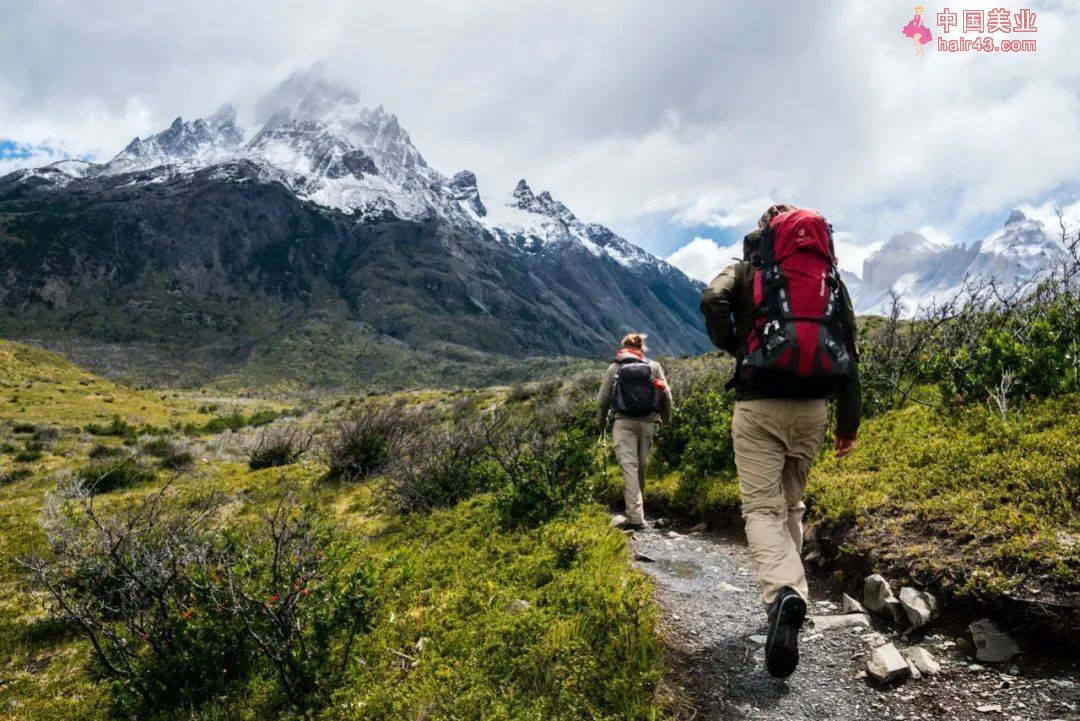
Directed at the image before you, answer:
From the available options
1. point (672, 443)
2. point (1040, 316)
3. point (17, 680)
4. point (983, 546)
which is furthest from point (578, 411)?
point (17, 680)

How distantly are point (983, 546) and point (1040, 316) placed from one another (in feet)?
18.1

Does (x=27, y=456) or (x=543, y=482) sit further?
(x=27, y=456)

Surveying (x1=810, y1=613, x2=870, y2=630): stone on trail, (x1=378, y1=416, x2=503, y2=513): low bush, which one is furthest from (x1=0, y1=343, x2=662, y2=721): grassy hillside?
(x1=810, y1=613, x2=870, y2=630): stone on trail

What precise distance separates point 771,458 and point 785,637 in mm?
1134

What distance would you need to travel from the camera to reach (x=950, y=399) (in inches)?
276

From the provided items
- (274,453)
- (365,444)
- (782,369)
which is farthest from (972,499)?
(274,453)

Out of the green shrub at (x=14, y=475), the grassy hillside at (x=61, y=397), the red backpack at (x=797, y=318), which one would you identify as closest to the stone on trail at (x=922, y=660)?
the red backpack at (x=797, y=318)

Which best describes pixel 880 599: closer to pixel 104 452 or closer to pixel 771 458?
pixel 771 458

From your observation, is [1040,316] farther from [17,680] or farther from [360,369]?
[360,369]

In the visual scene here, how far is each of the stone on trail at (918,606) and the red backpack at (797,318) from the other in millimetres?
1594

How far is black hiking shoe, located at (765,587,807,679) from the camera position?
10.7 feet

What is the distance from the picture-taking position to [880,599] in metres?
4.09

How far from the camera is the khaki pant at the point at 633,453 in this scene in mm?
7254

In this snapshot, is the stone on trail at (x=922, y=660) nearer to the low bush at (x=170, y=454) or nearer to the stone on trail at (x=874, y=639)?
the stone on trail at (x=874, y=639)
